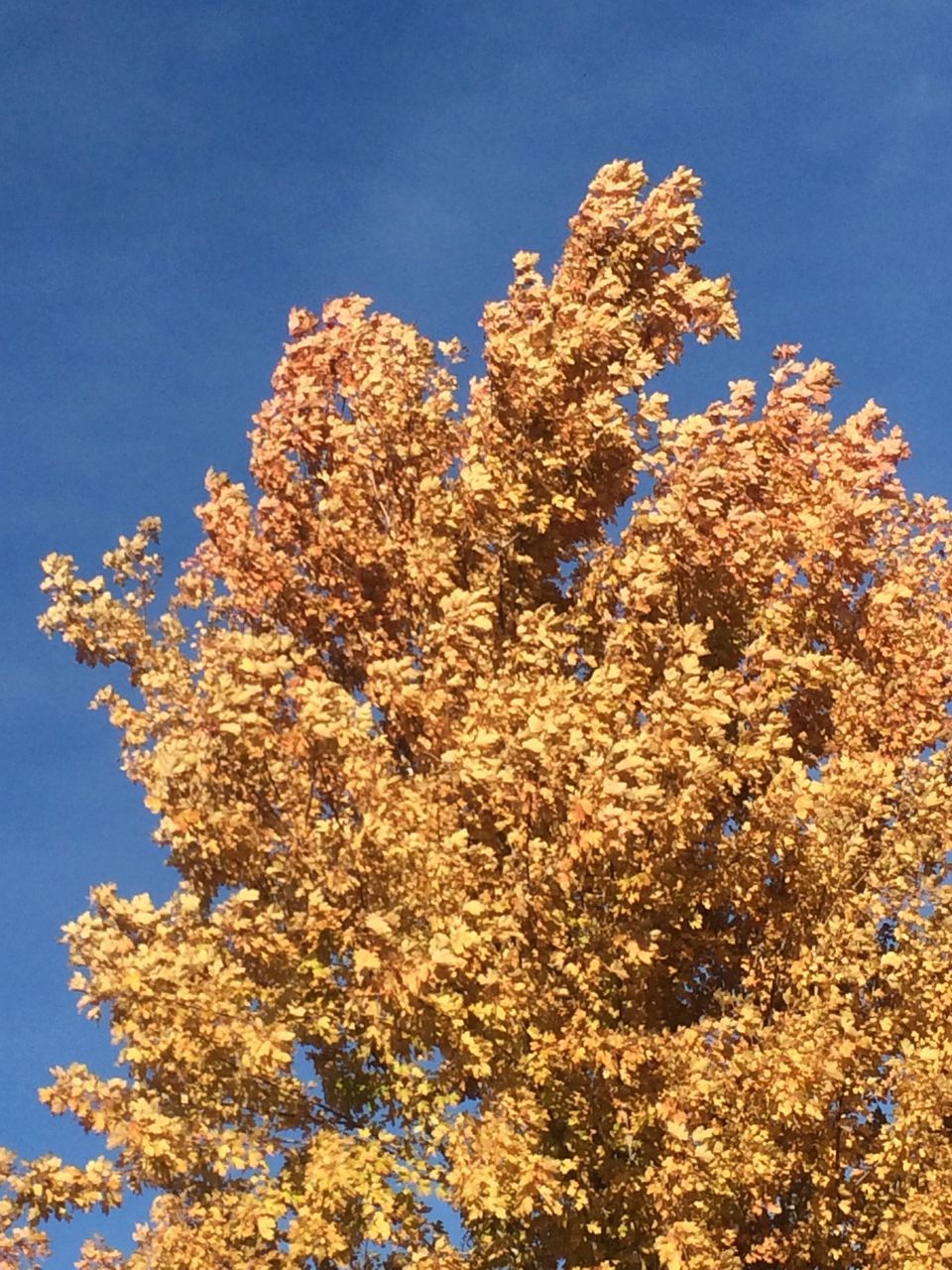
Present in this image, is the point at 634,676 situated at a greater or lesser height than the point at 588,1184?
greater

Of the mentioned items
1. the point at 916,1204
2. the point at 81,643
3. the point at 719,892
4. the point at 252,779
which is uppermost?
the point at 81,643

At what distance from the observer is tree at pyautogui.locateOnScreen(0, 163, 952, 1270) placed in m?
7.92

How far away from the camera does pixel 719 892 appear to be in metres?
9.11

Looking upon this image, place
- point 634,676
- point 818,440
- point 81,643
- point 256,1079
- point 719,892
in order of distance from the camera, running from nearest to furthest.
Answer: point 256,1079
point 719,892
point 634,676
point 81,643
point 818,440

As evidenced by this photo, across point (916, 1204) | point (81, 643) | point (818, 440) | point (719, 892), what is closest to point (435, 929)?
point (719, 892)

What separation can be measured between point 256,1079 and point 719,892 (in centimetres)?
331

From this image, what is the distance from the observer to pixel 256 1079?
8352 mm

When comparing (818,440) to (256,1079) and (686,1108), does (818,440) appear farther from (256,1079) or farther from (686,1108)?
(256,1079)

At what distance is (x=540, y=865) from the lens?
846 cm

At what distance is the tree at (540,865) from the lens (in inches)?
312

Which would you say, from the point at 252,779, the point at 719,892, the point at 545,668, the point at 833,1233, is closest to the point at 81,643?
the point at 252,779

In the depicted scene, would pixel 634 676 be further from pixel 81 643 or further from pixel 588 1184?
pixel 81 643

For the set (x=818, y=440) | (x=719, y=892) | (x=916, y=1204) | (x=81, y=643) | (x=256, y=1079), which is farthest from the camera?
(x=818, y=440)

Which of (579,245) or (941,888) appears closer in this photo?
(941,888)
